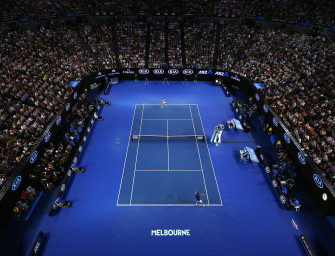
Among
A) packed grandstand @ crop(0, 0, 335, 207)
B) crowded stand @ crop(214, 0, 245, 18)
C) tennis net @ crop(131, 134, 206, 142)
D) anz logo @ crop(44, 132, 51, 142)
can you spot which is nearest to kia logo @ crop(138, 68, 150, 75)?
packed grandstand @ crop(0, 0, 335, 207)

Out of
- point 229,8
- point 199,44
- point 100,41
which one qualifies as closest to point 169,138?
point 199,44

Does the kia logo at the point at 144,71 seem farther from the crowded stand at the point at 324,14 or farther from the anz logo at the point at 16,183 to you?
the crowded stand at the point at 324,14

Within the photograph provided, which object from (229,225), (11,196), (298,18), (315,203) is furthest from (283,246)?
(298,18)

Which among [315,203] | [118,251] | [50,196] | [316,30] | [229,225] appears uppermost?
[316,30]

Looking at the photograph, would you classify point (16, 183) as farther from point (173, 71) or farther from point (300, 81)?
point (300, 81)

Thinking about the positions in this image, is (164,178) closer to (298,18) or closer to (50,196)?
(50,196)

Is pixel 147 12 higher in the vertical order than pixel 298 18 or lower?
higher

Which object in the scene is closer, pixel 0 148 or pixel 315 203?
pixel 315 203

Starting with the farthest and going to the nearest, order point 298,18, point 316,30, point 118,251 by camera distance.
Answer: point 298,18 → point 316,30 → point 118,251
